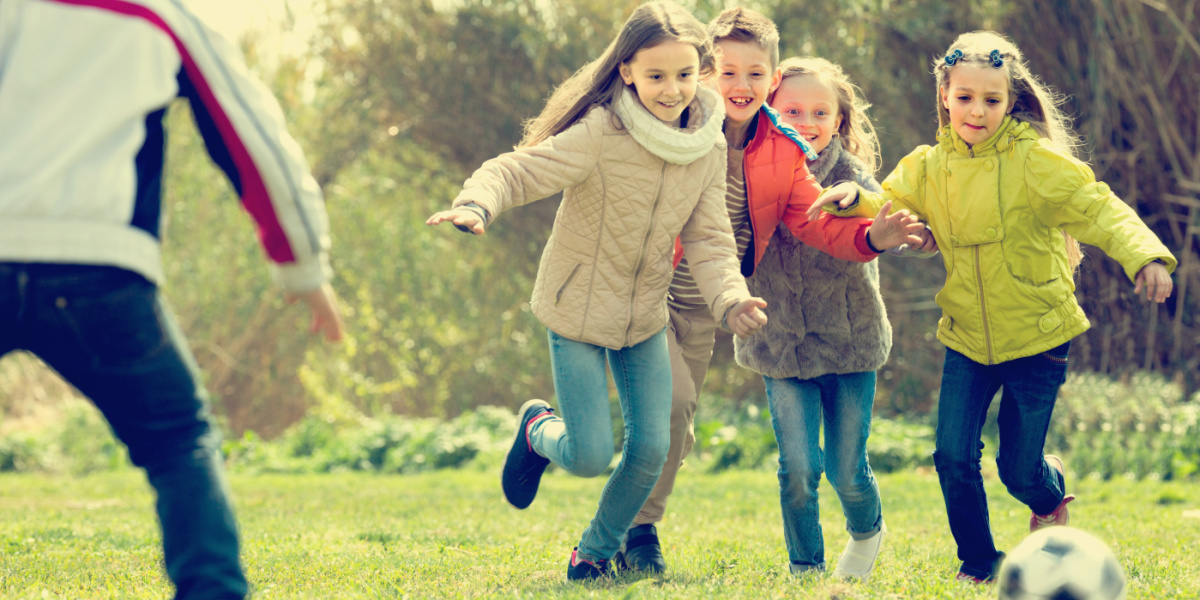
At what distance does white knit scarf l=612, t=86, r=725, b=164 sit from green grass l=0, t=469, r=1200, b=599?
1.33 metres

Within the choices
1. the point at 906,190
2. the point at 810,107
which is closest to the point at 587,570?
the point at 906,190

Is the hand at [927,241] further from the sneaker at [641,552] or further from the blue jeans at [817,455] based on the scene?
the sneaker at [641,552]

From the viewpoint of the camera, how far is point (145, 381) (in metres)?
2.11

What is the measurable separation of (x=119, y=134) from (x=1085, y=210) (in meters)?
2.72

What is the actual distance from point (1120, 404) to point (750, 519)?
3.22 m

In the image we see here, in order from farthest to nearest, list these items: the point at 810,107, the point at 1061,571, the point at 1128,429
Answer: the point at 1128,429 → the point at 810,107 → the point at 1061,571

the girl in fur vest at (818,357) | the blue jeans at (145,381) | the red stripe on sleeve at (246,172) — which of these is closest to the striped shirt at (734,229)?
the girl in fur vest at (818,357)

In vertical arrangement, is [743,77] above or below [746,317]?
above

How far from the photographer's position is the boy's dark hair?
12.2 ft

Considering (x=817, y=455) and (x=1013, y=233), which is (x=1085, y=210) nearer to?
(x=1013, y=233)

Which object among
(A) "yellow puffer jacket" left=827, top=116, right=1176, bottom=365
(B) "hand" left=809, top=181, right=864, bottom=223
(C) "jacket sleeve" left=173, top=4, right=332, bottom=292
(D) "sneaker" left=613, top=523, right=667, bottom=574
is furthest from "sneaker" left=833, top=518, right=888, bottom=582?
(C) "jacket sleeve" left=173, top=4, right=332, bottom=292

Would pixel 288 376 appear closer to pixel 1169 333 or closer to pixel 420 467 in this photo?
pixel 420 467

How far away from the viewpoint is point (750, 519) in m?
5.75

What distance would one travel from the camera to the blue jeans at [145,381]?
202 centimetres
